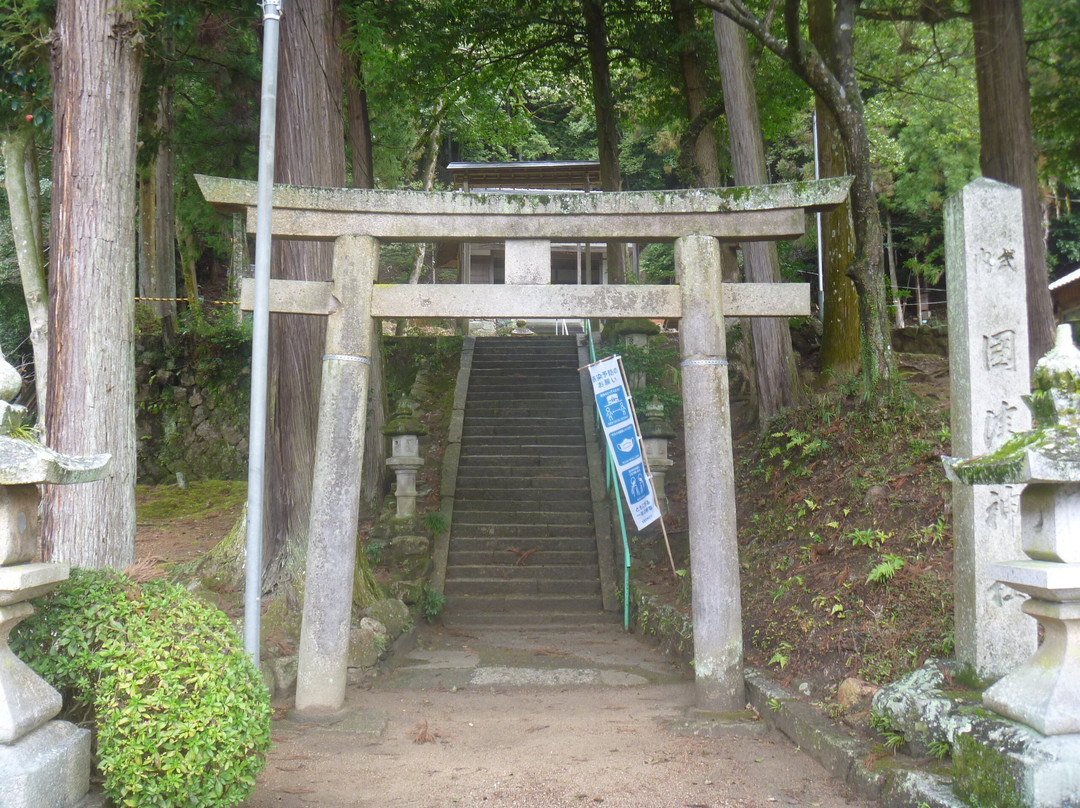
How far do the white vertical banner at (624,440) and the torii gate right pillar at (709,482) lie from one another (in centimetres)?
311

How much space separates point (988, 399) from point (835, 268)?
630 cm

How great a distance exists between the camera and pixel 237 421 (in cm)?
1498

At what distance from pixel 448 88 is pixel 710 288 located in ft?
28.4

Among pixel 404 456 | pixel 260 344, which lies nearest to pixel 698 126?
pixel 404 456

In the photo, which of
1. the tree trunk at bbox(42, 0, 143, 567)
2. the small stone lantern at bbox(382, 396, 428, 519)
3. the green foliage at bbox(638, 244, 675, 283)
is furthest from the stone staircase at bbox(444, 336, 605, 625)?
the green foliage at bbox(638, 244, 675, 283)

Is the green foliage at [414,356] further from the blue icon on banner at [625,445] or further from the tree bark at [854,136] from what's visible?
the tree bark at [854,136]

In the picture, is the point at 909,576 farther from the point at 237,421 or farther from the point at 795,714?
the point at 237,421

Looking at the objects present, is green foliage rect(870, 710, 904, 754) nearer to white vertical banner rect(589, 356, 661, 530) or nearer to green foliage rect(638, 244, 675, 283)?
white vertical banner rect(589, 356, 661, 530)

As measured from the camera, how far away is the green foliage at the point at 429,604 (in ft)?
30.0

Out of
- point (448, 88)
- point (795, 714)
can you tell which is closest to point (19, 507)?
point (795, 714)

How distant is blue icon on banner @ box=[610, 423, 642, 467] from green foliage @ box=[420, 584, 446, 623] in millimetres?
2614

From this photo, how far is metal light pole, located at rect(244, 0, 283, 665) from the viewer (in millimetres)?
4855

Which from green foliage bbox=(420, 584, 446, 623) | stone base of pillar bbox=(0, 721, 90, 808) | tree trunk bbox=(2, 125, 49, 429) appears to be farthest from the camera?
green foliage bbox=(420, 584, 446, 623)

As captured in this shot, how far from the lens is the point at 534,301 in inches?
242
